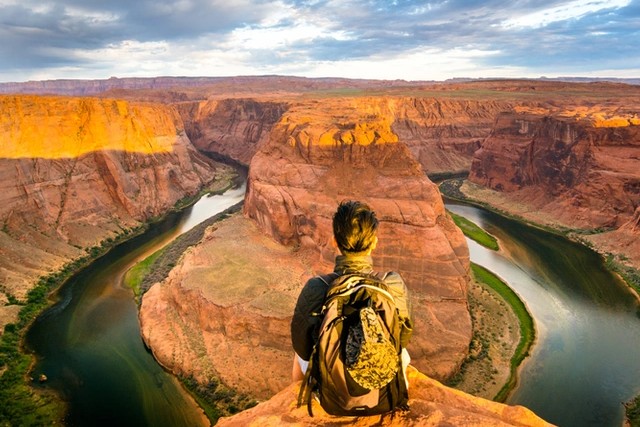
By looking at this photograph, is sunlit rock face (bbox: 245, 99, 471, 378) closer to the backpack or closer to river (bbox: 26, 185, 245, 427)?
river (bbox: 26, 185, 245, 427)

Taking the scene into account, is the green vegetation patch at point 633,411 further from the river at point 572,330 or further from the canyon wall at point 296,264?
the canyon wall at point 296,264

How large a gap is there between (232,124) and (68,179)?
6336 cm

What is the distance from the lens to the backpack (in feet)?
12.6

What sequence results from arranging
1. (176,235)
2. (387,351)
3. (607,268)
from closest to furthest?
(387,351) → (607,268) → (176,235)

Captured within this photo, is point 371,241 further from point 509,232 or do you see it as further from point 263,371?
point 509,232

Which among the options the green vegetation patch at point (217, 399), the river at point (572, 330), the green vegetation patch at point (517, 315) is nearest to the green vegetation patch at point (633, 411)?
the river at point (572, 330)

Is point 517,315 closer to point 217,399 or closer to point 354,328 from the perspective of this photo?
point 217,399

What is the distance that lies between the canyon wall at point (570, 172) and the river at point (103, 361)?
142 ft

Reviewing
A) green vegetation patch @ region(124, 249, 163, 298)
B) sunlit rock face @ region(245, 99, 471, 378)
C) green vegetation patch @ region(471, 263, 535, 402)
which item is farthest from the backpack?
green vegetation patch @ region(124, 249, 163, 298)

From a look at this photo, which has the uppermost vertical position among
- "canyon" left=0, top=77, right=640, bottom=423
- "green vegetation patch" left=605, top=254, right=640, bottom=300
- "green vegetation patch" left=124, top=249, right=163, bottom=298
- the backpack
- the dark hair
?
the dark hair

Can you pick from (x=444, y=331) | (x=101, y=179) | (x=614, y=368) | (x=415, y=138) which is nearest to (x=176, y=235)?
(x=101, y=179)

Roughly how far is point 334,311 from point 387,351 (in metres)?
0.61

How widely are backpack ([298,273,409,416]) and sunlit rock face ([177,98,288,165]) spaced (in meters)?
92.3

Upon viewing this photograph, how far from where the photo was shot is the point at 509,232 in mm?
51031
